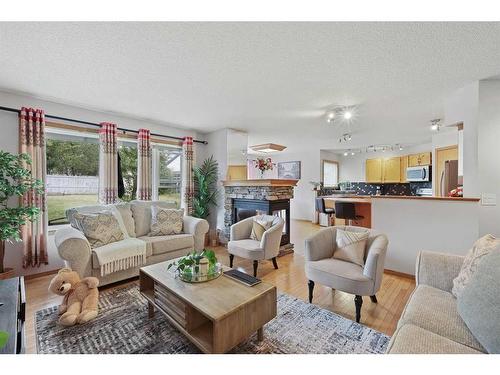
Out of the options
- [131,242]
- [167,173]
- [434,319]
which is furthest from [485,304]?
[167,173]

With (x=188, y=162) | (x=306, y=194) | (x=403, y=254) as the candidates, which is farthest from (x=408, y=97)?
(x=306, y=194)

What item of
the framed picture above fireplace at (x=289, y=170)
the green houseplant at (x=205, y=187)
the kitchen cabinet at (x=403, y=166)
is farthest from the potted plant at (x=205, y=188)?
the kitchen cabinet at (x=403, y=166)

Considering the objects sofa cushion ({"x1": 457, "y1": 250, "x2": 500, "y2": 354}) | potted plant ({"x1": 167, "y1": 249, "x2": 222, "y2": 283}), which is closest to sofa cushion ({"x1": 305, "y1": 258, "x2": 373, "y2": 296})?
sofa cushion ({"x1": 457, "y1": 250, "x2": 500, "y2": 354})

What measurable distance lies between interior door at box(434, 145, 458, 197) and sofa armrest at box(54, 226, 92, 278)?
19.6 ft

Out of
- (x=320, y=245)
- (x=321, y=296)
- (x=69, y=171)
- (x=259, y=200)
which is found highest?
(x=69, y=171)

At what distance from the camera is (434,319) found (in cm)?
125

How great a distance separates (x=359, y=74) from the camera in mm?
2305

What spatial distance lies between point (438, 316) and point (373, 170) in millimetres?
6468

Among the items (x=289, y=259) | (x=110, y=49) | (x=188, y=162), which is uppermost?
(x=110, y=49)

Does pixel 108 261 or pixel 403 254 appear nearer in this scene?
pixel 108 261

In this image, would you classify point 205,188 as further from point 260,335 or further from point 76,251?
point 260,335

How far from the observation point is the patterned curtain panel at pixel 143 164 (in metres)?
3.91
